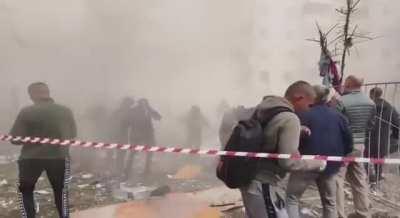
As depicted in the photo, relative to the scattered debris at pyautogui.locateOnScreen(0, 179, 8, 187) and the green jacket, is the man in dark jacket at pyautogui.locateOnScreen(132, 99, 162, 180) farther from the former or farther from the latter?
the green jacket

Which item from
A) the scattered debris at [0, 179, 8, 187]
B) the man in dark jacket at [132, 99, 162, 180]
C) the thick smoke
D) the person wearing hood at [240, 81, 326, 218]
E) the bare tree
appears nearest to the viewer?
the person wearing hood at [240, 81, 326, 218]

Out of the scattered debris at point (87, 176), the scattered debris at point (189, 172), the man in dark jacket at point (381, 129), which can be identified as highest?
the man in dark jacket at point (381, 129)

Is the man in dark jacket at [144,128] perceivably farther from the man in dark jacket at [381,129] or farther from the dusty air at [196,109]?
the man in dark jacket at [381,129]

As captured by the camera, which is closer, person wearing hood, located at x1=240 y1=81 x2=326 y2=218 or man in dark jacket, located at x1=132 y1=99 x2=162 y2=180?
person wearing hood, located at x1=240 y1=81 x2=326 y2=218

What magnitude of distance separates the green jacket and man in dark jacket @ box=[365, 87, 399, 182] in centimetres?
329

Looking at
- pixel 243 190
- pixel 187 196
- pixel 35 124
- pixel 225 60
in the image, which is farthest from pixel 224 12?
pixel 243 190

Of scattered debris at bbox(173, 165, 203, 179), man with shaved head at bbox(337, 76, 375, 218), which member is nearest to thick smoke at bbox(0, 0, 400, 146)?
scattered debris at bbox(173, 165, 203, 179)

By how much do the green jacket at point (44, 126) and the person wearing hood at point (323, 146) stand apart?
1832mm

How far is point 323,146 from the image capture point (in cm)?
403

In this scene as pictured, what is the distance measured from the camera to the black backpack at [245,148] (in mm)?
3350

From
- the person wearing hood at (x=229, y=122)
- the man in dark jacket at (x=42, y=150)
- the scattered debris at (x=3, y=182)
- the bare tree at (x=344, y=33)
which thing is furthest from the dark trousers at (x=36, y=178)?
the bare tree at (x=344, y=33)

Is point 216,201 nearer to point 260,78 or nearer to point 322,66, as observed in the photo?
point 322,66

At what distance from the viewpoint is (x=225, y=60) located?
8219mm

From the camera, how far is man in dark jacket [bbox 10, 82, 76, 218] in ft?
14.6
